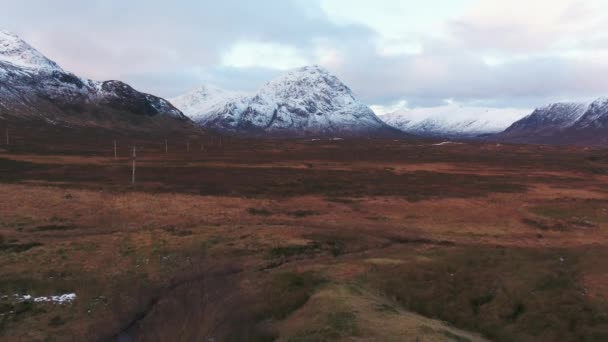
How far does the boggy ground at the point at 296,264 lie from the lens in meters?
20.8

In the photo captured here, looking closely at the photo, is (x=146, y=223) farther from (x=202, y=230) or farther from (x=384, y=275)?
(x=384, y=275)

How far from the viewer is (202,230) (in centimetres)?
3856

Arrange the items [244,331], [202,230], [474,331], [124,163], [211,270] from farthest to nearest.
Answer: [124,163] < [202,230] < [211,270] < [474,331] < [244,331]

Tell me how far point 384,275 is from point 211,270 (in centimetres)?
1041

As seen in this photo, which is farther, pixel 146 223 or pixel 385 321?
pixel 146 223

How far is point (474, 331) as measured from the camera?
73.5 ft

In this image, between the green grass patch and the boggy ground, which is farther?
the green grass patch

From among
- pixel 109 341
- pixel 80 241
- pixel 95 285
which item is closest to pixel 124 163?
pixel 80 241

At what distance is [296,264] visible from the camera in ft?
102

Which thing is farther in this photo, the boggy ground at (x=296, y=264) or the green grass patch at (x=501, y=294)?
the green grass patch at (x=501, y=294)

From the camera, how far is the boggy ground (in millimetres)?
20781

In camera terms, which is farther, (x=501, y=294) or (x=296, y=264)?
(x=296, y=264)

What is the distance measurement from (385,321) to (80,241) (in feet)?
78.6

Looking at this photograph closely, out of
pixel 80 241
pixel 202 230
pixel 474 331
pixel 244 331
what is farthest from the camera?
pixel 202 230
